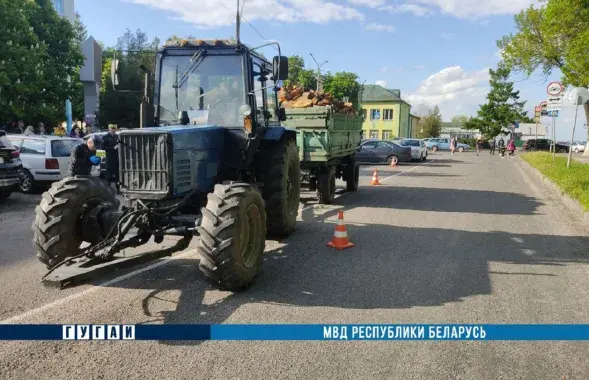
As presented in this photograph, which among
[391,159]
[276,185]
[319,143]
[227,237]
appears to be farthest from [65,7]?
[227,237]

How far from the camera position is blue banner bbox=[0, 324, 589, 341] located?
3.12m

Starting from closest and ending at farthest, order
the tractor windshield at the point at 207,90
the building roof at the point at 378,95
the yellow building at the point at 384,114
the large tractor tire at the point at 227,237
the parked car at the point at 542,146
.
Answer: the large tractor tire at the point at 227,237 → the tractor windshield at the point at 207,90 → the parked car at the point at 542,146 → the yellow building at the point at 384,114 → the building roof at the point at 378,95

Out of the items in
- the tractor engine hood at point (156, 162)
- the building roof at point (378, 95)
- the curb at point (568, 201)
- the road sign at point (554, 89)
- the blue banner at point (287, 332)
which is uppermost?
the building roof at point (378, 95)

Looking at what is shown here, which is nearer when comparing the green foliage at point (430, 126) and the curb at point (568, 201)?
the curb at point (568, 201)

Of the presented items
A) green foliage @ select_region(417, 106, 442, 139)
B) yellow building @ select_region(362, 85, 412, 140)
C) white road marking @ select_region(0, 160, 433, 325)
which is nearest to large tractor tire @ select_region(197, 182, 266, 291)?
white road marking @ select_region(0, 160, 433, 325)

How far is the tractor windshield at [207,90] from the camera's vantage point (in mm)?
6699

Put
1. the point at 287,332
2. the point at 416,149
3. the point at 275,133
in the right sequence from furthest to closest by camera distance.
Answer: the point at 416,149
the point at 275,133
the point at 287,332

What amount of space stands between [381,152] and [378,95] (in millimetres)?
55564

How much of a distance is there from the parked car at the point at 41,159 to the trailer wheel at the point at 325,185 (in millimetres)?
6892

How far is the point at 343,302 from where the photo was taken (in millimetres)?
5035

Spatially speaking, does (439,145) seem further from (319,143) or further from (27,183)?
(27,183)

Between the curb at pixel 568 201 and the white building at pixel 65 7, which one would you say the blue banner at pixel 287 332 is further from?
the white building at pixel 65 7

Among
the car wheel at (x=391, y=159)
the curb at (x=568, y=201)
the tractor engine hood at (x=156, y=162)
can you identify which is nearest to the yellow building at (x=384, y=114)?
the car wheel at (x=391, y=159)

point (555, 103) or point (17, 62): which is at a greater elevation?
point (17, 62)
